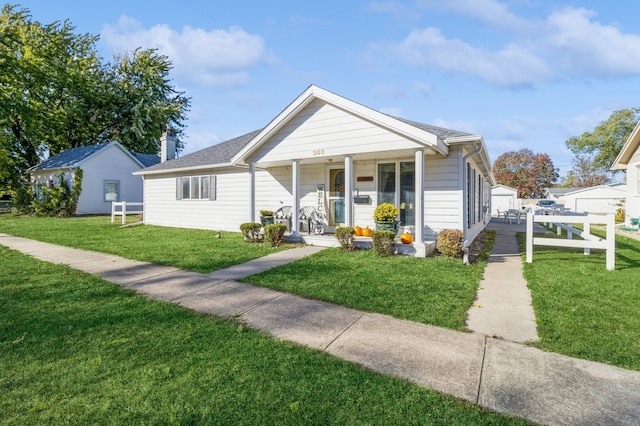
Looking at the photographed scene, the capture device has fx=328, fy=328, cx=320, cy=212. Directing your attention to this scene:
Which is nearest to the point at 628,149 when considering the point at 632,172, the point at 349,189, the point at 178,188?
Answer: the point at 632,172

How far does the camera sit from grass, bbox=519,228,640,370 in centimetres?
315

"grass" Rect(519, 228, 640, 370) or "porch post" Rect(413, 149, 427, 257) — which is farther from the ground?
"porch post" Rect(413, 149, 427, 257)

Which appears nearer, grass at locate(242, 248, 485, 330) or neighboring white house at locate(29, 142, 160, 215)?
grass at locate(242, 248, 485, 330)

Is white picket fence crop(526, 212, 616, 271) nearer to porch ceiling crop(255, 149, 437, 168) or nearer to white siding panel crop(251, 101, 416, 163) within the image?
porch ceiling crop(255, 149, 437, 168)

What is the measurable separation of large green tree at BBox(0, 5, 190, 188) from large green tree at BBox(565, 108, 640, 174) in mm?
48113

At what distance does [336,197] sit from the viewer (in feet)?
34.5

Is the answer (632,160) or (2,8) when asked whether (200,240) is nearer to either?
(632,160)

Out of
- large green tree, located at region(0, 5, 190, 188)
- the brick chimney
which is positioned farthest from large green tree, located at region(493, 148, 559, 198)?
the brick chimney

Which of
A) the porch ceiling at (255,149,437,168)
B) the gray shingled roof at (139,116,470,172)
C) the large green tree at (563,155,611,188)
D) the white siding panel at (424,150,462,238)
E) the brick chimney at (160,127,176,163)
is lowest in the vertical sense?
the white siding panel at (424,150,462,238)

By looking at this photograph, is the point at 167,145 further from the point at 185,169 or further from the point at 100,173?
the point at 100,173

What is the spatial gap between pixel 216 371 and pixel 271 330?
3.15 feet

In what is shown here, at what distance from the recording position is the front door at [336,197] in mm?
10438

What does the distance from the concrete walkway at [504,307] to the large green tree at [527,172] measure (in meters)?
59.0

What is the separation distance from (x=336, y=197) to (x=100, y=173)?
784 inches
